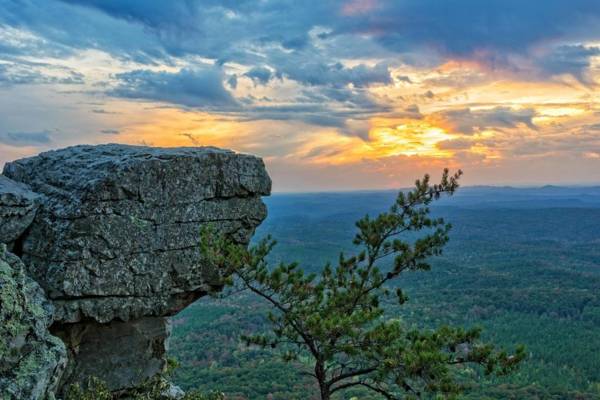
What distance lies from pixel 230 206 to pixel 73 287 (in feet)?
12.1

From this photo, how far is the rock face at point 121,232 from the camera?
936 centimetres

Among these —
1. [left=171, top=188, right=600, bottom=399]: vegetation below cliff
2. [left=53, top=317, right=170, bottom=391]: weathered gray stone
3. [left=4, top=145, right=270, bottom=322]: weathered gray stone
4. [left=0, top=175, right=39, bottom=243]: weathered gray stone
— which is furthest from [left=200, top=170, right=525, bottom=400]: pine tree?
[left=171, top=188, right=600, bottom=399]: vegetation below cliff

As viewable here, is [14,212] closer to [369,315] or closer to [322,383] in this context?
[369,315]

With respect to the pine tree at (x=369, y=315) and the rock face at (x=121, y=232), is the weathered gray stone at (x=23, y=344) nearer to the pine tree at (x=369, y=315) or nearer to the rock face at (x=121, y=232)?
the rock face at (x=121, y=232)

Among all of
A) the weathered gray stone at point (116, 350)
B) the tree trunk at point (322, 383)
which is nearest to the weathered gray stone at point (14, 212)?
the weathered gray stone at point (116, 350)

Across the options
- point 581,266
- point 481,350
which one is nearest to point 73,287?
point 481,350

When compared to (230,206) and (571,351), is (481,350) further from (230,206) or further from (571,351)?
(571,351)

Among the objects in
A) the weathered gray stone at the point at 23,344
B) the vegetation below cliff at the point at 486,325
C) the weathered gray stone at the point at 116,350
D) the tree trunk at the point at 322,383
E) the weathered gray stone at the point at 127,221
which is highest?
the weathered gray stone at the point at 127,221

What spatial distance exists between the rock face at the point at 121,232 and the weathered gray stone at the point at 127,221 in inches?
0.8

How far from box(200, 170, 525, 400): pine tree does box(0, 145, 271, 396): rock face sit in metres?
0.71

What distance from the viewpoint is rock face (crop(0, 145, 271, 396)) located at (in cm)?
936

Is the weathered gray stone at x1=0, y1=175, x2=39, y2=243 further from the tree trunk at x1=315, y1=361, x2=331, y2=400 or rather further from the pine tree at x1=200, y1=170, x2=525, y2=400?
the tree trunk at x1=315, y1=361, x2=331, y2=400

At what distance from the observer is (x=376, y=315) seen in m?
10.7

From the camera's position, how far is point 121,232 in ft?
31.9
